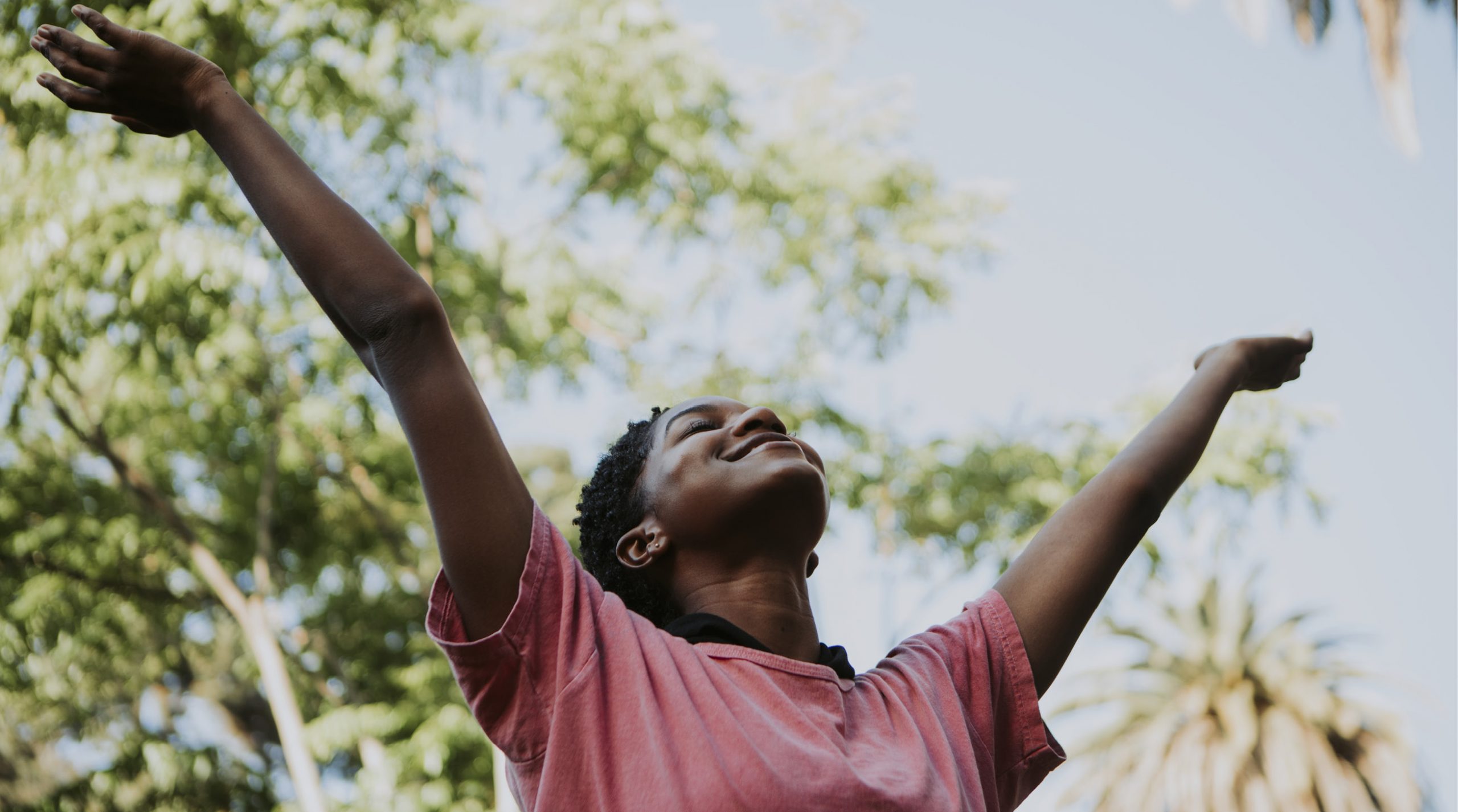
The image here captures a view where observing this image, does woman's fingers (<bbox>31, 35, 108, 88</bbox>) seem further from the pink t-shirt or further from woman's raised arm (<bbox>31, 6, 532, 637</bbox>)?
the pink t-shirt

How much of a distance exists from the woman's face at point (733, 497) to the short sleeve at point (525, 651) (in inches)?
15.9

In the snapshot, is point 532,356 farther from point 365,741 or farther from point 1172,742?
point 1172,742

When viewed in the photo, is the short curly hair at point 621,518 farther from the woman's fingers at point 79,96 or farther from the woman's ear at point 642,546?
the woman's fingers at point 79,96

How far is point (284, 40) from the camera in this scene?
6.21 metres

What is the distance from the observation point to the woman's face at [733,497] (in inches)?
72.9

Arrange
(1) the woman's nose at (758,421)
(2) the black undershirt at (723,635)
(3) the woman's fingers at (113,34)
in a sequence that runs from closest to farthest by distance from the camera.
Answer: (3) the woman's fingers at (113,34), (2) the black undershirt at (723,635), (1) the woman's nose at (758,421)

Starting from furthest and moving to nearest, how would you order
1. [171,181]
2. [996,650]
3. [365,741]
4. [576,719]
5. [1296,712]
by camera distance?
1. [1296,712]
2. [365,741]
3. [171,181]
4. [996,650]
5. [576,719]

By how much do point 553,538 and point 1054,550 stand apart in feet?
2.75

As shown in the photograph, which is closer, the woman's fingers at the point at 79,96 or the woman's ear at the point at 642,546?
the woman's fingers at the point at 79,96

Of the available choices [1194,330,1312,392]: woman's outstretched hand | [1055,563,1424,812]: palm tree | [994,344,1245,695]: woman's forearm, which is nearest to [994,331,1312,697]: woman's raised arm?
[994,344,1245,695]: woman's forearm

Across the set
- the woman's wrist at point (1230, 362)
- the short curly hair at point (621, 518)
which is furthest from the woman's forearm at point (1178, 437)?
the short curly hair at point (621, 518)

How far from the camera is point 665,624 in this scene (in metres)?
1.97

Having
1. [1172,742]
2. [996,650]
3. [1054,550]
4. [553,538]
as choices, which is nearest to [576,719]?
[553,538]

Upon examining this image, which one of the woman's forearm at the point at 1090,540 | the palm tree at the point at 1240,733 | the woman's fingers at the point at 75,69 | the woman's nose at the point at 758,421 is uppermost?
the woman's fingers at the point at 75,69
